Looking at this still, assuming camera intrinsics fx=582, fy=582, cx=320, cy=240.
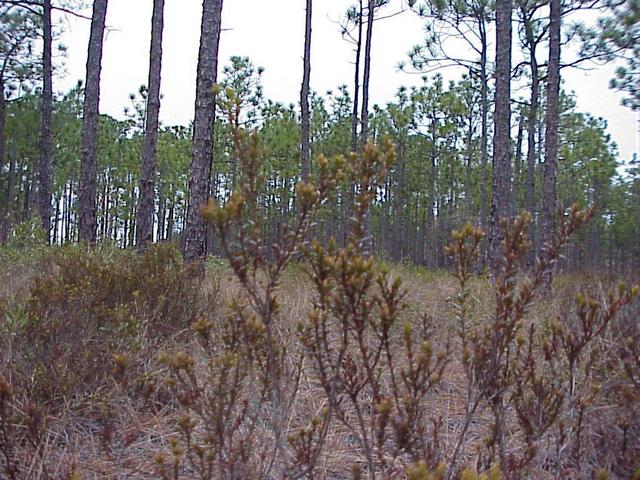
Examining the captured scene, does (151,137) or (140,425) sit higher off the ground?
Answer: (151,137)

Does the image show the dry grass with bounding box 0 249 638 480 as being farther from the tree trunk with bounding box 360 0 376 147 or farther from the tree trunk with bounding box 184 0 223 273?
the tree trunk with bounding box 360 0 376 147

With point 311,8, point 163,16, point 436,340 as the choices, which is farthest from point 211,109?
point 311,8

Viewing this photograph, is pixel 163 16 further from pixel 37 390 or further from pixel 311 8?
pixel 37 390

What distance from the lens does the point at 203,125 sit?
6.01 metres

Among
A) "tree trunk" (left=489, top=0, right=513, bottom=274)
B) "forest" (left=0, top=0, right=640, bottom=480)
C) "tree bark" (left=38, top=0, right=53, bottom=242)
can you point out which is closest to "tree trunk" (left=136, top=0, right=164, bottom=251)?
"forest" (left=0, top=0, right=640, bottom=480)

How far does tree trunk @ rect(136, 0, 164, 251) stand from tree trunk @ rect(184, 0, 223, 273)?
3017mm

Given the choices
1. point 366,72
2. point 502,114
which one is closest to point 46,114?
point 366,72

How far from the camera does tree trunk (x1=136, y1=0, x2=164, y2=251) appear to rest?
9062 mm

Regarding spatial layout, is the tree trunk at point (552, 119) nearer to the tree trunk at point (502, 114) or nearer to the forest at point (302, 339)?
the forest at point (302, 339)

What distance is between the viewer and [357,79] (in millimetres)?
14594

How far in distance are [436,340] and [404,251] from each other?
A: 27.3 metres

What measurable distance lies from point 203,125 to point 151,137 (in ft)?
12.0

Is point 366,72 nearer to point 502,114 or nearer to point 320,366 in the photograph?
point 502,114

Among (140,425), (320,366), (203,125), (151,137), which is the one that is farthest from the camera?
(151,137)
